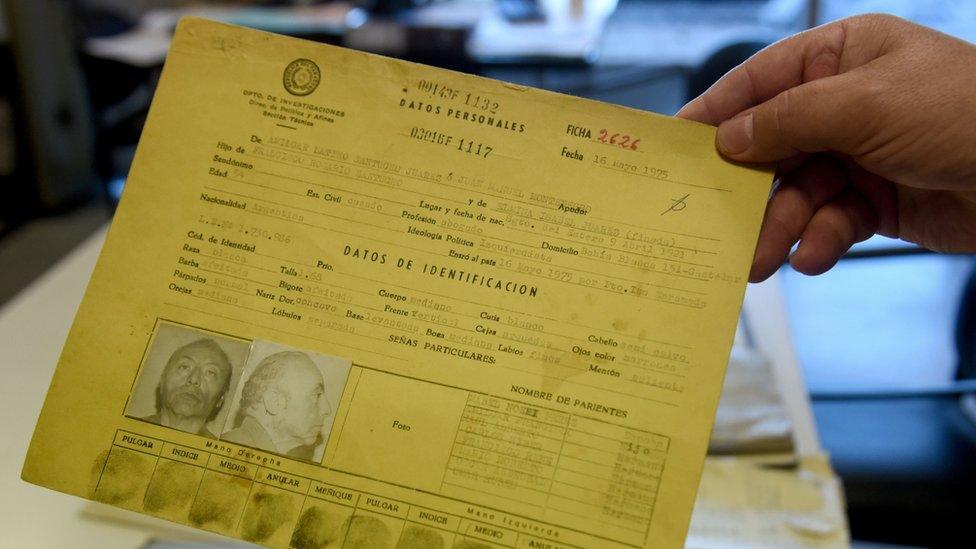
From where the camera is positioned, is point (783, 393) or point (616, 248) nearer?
point (616, 248)

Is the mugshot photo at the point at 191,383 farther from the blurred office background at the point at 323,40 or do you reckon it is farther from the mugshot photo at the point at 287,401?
the blurred office background at the point at 323,40

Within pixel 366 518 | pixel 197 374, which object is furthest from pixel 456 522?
pixel 197 374

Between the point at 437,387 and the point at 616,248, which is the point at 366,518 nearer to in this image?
the point at 437,387

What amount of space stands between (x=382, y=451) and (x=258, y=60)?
371mm

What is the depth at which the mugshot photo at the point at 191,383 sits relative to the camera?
0.72 meters

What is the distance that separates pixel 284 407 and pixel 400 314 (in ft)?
0.41

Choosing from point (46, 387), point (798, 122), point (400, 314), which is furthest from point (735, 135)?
point (46, 387)

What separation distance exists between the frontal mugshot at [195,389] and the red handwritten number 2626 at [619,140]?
0.38 metres

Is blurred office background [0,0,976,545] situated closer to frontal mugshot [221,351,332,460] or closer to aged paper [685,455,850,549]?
aged paper [685,455,850,549]

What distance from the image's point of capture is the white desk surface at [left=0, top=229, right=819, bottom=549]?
98cm

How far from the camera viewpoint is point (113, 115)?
9.30 feet

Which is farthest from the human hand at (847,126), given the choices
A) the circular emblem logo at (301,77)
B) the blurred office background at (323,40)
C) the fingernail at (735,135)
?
the blurred office background at (323,40)

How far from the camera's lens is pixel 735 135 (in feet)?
2.36

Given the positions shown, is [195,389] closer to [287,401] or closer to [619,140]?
[287,401]
